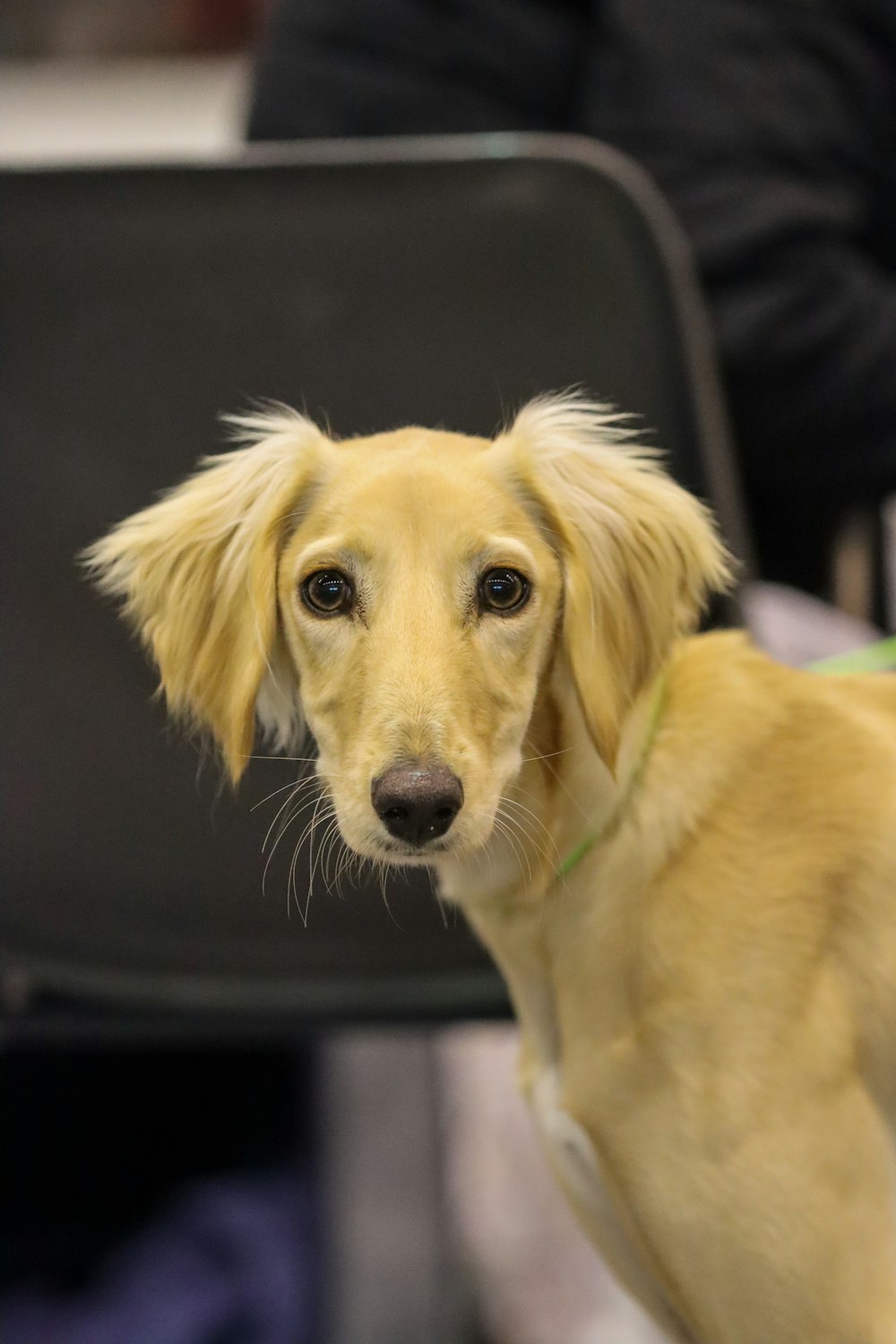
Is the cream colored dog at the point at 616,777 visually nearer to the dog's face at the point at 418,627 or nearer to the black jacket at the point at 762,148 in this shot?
the dog's face at the point at 418,627

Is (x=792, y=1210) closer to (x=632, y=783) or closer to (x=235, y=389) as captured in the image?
(x=632, y=783)

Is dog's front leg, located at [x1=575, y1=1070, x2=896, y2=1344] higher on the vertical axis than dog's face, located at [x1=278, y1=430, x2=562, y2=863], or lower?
lower

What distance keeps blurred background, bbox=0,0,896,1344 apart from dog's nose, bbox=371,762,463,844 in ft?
0.59

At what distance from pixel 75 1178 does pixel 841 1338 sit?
2.56ft

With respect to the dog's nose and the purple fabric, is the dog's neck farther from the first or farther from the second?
the purple fabric

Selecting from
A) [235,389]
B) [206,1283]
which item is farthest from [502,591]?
[206,1283]

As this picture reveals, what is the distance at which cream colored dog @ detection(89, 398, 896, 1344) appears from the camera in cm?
36

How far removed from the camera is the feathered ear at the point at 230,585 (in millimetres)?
386

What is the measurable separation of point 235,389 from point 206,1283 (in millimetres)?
662

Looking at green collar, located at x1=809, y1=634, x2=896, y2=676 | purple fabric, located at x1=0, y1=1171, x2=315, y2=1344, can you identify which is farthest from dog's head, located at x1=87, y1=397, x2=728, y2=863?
purple fabric, located at x1=0, y1=1171, x2=315, y2=1344

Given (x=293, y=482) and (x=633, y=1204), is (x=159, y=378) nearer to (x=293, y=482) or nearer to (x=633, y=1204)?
(x=293, y=482)

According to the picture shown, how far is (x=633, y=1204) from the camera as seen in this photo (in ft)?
1.51

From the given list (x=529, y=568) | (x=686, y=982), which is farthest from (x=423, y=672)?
(x=686, y=982)

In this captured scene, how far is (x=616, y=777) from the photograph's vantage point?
41 cm
